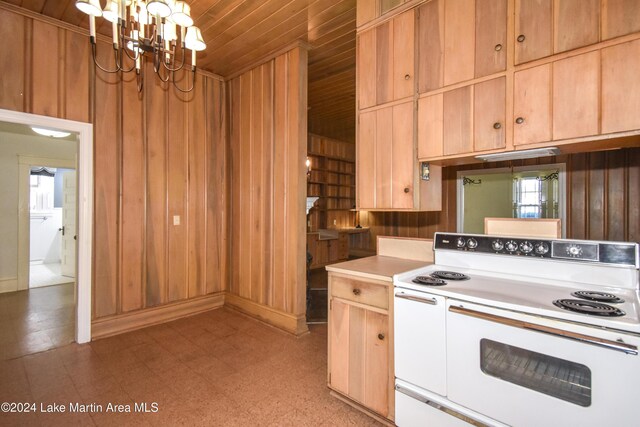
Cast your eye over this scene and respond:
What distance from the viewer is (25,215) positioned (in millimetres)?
4910

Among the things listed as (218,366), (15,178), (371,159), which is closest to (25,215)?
(15,178)

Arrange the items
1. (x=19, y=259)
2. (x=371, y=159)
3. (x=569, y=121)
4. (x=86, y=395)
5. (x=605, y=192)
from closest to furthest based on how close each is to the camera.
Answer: (x=569, y=121)
(x=86, y=395)
(x=371, y=159)
(x=605, y=192)
(x=19, y=259)

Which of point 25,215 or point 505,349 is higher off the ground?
point 25,215

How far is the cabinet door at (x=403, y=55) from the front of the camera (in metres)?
2.16

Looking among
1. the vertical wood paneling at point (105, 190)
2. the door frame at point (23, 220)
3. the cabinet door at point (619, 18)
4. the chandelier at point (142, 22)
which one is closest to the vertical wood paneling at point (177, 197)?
the vertical wood paneling at point (105, 190)

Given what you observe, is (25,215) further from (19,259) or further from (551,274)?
(551,274)

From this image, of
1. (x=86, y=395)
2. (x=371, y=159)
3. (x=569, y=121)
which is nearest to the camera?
(x=569, y=121)

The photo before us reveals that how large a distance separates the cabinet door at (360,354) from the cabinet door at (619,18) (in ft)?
6.03

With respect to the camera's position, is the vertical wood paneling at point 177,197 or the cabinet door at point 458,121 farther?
the vertical wood paneling at point 177,197

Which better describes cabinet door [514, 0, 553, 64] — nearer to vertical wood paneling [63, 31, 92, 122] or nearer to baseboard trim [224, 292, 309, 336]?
baseboard trim [224, 292, 309, 336]

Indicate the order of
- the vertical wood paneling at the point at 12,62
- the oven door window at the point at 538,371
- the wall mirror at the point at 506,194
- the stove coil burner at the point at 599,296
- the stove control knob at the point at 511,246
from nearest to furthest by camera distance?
the oven door window at the point at 538,371 → the stove coil burner at the point at 599,296 → the stove control knob at the point at 511,246 → the vertical wood paneling at the point at 12,62 → the wall mirror at the point at 506,194

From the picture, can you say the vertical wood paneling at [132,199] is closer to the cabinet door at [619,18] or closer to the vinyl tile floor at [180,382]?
the vinyl tile floor at [180,382]

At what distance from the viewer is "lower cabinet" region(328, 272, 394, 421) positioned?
6.12 ft

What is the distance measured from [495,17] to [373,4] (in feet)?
3.19
